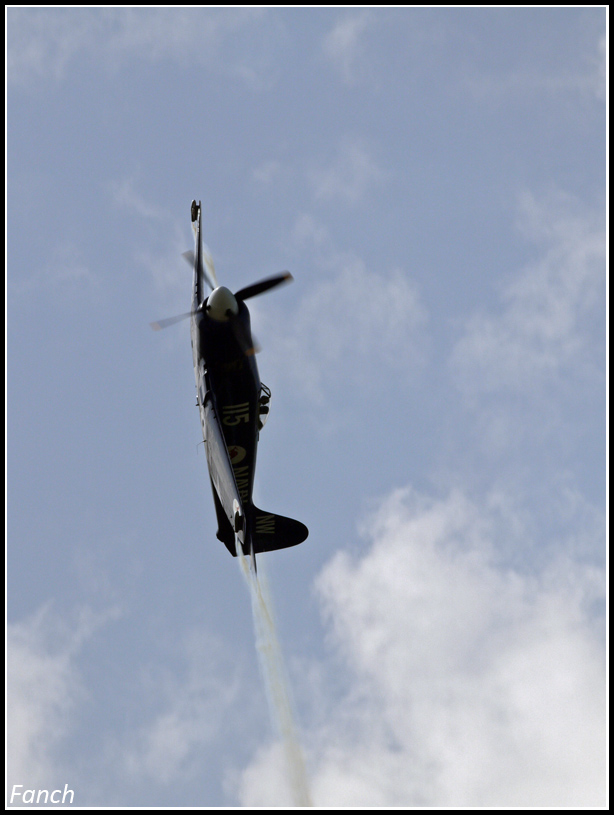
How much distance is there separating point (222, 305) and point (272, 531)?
36.9 feet

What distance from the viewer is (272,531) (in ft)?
126

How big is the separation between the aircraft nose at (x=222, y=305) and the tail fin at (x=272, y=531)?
956cm

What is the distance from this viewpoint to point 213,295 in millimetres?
34625

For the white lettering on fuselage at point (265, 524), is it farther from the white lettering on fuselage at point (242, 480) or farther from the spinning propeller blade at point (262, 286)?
the spinning propeller blade at point (262, 286)

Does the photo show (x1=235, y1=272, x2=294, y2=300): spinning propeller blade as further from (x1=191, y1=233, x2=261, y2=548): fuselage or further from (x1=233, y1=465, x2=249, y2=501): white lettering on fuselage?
(x1=233, y1=465, x2=249, y2=501): white lettering on fuselage

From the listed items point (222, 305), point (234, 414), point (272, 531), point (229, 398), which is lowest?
point (272, 531)

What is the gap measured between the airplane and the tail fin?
614 millimetres

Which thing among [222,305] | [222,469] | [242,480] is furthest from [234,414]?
[222,305]

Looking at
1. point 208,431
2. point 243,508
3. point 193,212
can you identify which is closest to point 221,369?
point 208,431

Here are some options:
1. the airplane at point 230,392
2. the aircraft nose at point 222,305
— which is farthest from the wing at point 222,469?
the aircraft nose at point 222,305

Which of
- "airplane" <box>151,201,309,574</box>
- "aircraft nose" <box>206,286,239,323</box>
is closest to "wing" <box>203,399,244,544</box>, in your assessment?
"airplane" <box>151,201,309,574</box>

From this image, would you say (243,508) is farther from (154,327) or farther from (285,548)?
(154,327)

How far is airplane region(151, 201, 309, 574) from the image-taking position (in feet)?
113

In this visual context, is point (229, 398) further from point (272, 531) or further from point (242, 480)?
point (272, 531)
